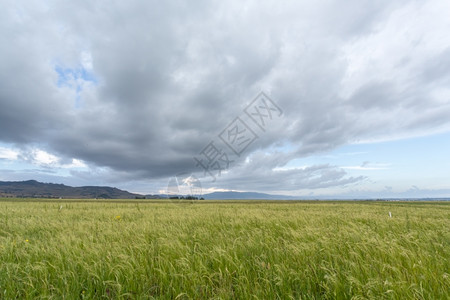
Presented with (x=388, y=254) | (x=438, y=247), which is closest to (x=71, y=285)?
(x=388, y=254)

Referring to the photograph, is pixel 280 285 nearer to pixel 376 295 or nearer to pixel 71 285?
pixel 376 295

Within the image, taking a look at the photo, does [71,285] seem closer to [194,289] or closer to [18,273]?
[18,273]

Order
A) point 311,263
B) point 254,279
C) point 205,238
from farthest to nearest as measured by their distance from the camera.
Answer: point 205,238
point 311,263
point 254,279

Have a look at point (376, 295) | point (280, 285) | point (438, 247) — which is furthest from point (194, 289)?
point (438, 247)

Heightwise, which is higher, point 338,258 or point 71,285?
point 338,258

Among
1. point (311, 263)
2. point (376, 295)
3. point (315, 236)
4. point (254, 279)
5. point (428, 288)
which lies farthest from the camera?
point (315, 236)

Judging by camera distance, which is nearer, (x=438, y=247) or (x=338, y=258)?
(x=338, y=258)

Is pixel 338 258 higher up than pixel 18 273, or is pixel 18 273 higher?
pixel 338 258

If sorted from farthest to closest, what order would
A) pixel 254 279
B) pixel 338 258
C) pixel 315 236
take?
pixel 315 236 → pixel 338 258 → pixel 254 279

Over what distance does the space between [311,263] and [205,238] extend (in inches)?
122

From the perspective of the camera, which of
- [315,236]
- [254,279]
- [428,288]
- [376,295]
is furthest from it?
[315,236]

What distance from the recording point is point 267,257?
4105 mm

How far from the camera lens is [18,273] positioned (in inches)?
150

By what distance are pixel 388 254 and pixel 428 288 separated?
0.98m
